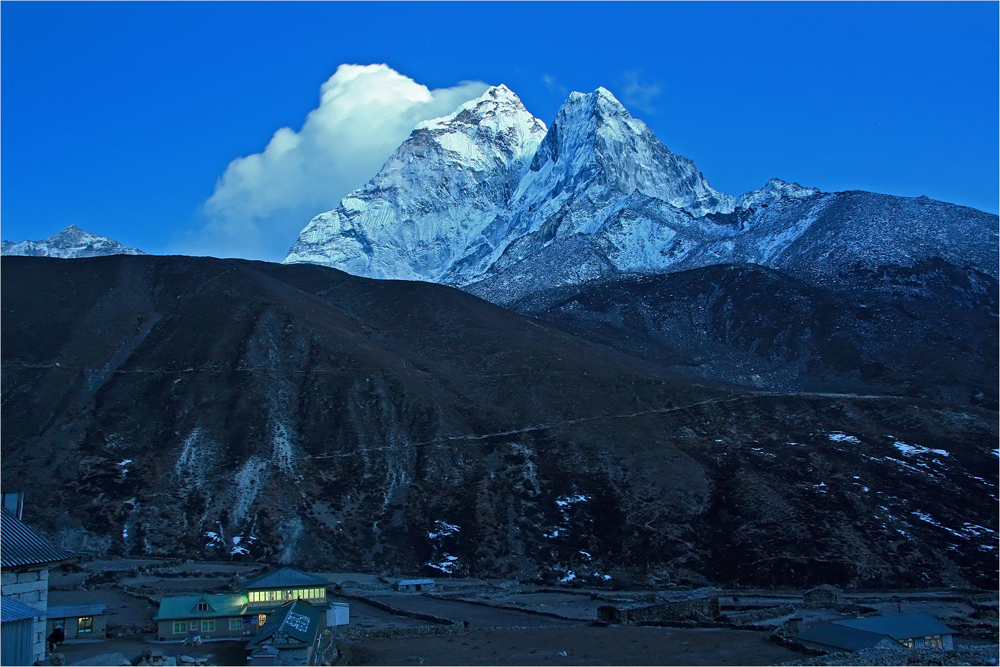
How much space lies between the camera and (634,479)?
323ft

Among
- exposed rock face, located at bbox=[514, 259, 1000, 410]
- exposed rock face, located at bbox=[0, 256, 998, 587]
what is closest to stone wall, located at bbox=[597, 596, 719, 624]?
exposed rock face, located at bbox=[0, 256, 998, 587]

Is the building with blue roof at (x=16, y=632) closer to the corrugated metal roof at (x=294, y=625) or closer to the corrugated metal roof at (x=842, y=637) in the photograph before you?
the corrugated metal roof at (x=294, y=625)

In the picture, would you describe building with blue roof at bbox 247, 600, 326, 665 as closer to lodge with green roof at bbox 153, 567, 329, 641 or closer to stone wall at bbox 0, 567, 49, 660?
lodge with green roof at bbox 153, 567, 329, 641

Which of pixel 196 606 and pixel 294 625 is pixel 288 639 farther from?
pixel 196 606

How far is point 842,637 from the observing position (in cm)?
4066

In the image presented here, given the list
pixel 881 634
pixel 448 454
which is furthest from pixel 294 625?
pixel 448 454

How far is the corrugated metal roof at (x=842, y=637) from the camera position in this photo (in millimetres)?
39031

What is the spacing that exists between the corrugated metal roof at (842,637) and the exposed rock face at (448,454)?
36787 millimetres

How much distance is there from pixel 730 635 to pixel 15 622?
3539 cm

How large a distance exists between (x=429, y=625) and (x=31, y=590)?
2877 centimetres

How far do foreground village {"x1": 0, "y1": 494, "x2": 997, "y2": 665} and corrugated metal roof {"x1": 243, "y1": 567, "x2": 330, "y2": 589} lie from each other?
0.36 ft

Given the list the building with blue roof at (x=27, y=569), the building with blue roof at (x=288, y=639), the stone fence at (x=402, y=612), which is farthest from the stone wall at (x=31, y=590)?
the stone fence at (x=402, y=612)

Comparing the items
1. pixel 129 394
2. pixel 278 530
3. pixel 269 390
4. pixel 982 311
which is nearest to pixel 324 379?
pixel 269 390

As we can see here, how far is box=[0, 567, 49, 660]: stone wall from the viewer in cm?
2483
